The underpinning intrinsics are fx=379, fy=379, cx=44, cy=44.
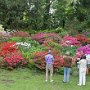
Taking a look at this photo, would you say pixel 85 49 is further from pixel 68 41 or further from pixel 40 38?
Result: pixel 40 38

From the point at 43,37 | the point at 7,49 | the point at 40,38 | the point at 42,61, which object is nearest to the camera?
the point at 42,61

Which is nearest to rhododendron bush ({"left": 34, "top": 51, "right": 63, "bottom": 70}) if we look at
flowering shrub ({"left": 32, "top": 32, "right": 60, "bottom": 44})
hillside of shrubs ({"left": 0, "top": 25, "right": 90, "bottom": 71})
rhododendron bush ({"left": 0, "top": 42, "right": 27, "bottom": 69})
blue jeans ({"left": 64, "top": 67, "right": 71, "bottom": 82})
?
hillside of shrubs ({"left": 0, "top": 25, "right": 90, "bottom": 71})

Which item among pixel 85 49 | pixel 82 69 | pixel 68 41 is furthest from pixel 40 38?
pixel 82 69

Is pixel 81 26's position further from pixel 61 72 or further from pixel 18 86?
pixel 18 86

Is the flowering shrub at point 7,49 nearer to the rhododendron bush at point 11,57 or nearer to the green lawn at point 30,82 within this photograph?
the rhododendron bush at point 11,57

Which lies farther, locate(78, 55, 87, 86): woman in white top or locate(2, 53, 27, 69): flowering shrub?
locate(2, 53, 27, 69): flowering shrub

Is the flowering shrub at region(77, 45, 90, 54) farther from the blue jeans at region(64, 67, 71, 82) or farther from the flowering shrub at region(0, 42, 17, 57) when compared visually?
the blue jeans at region(64, 67, 71, 82)

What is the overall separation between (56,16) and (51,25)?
1.35 meters

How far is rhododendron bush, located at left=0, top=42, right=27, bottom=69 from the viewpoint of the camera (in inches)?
869

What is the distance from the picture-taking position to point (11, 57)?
22.5m

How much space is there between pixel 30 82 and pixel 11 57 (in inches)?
145

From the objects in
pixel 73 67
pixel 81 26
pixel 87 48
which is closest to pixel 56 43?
pixel 87 48

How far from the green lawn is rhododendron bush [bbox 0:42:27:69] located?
1.74 feet

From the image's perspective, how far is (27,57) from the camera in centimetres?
2267
